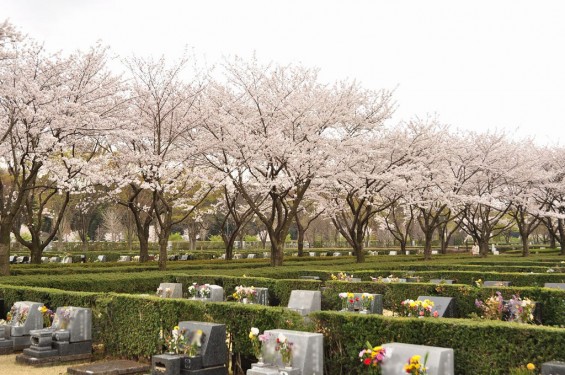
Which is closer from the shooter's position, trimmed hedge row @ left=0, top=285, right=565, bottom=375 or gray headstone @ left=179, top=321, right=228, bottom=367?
trimmed hedge row @ left=0, top=285, right=565, bottom=375

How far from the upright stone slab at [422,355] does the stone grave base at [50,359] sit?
6.18 m

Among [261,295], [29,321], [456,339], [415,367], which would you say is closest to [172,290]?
[261,295]

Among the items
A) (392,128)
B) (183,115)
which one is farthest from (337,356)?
(392,128)

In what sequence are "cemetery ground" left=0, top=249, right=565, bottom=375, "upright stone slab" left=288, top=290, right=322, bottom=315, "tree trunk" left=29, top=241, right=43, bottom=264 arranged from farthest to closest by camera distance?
"tree trunk" left=29, top=241, right=43, bottom=264 < "upright stone slab" left=288, top=290, right=322, bottom=315 < "cemetery ground" left=0, top=249, right=565, bottom=375

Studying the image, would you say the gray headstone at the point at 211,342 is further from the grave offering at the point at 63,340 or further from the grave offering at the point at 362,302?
the grave offering at the point at 362,302

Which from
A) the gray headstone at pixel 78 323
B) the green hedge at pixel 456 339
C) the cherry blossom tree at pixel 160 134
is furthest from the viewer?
the cherry blossom tree at pixel 160 134

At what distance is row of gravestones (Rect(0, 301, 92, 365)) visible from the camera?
438 inches

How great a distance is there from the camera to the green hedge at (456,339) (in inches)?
296

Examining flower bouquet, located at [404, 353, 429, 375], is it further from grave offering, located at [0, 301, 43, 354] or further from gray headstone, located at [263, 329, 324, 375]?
grave offering, located at [0, 301, 43, 354]

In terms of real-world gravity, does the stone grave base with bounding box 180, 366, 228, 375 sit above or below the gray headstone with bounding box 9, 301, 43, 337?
below

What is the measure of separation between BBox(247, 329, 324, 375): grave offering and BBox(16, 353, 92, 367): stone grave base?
175 inches

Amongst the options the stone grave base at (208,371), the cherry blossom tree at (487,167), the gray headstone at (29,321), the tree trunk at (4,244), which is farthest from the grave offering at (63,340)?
the cherry blossom tree at (487,167)

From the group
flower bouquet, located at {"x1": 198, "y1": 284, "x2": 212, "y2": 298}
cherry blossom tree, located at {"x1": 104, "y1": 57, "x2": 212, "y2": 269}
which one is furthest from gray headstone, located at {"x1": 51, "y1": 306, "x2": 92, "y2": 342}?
cherry blossom tree, located at {"x1": 104, "y1": 57, "x2": 212, "y2": 269}

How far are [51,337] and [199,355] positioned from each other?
371cm
